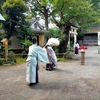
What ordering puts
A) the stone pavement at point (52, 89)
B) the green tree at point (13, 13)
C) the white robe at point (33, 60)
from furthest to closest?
the green tree at point (13, 13) → the white robe at point (33, 60) → the stone pavement at point (52, 89)

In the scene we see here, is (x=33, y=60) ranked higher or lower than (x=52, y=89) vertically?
higher

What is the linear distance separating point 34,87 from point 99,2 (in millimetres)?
40217

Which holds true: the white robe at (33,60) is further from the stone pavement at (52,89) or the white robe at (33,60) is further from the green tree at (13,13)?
the green tree at (13,13)

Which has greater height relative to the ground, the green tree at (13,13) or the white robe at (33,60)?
the green tree at (13,13)

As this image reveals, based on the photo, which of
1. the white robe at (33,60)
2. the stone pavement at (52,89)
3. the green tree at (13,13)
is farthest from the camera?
the green tree at (13,13)

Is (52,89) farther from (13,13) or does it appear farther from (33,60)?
(13,13)

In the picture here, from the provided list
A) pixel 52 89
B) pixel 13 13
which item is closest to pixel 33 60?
pixel 52 89

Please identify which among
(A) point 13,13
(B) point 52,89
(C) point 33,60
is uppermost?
(A) point 13,13

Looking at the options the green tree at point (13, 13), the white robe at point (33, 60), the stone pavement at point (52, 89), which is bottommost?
the stone pavement at point (52, 89)

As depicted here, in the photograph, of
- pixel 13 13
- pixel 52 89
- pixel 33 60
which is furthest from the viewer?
pixel 13 13

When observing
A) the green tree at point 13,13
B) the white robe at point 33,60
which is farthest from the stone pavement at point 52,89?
the green tree at point 13,13

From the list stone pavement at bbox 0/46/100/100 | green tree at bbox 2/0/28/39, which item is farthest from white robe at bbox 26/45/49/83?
green tree at bbox 2/0/28/39

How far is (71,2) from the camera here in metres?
15.9

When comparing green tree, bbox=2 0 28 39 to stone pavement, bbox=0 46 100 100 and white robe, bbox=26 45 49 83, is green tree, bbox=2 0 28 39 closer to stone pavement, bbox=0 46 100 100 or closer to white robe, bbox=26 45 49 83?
stone pavement, bbox=0 46 100 100
